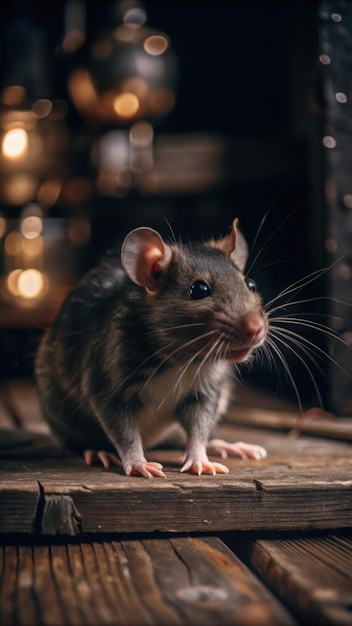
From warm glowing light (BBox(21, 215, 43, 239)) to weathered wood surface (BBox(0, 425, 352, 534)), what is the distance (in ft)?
8.84

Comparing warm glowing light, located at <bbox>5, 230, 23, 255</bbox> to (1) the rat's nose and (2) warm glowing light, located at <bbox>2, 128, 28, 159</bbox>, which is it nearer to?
(2) warm glowing light, located at <bbox>2, 128, 28, 159</bbox>

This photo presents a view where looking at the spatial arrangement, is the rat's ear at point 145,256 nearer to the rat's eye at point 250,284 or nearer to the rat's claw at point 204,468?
the rat's eye at point 250,284

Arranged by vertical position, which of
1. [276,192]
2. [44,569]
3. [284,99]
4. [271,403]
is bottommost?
[271,403]

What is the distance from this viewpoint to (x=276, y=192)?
15.8 feet

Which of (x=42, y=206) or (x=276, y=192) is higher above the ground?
(x=276, y=192)

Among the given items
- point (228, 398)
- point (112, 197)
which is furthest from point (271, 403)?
point (112, 197)

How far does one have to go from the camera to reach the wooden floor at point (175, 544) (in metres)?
1.36

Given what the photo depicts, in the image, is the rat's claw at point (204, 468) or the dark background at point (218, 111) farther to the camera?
the dark background at point (218, 111)

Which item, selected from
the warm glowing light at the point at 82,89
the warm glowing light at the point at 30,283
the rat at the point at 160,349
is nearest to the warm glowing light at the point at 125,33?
the warm glowing light at the point at 82,89

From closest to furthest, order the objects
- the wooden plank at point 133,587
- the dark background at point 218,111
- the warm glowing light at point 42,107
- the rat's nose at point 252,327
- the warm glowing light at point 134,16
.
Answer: the wooden plank at point 133,587 → the rat's nose at point 252,327 → the warm glowing light at point 134,16 → the dark background at point 218,111 → the warm glowing light at point 42,107

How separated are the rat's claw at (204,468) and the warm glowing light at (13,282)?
8.29 ft

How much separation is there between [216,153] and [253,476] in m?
2.63

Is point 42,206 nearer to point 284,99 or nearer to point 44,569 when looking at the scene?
point 284,99

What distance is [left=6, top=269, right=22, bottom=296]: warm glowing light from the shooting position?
4.37m
